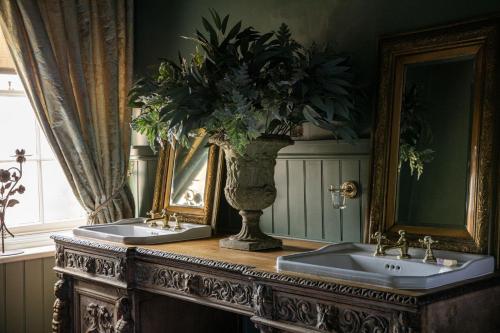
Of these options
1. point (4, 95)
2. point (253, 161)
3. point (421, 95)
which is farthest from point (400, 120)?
point (4, 95)

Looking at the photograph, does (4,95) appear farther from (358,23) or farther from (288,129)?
(358,23)

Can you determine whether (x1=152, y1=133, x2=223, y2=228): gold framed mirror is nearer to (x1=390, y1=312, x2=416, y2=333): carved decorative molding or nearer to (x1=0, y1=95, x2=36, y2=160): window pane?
(x1=0, y1=95, x2=36, y2=160): window pane

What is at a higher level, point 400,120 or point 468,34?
point 468,34

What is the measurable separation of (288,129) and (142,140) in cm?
140

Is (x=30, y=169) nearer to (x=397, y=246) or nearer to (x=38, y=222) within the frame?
(x=38, y=222)

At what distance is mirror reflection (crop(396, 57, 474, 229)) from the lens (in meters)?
2.69

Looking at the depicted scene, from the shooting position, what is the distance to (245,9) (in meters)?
3.67

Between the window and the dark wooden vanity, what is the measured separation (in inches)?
27.3

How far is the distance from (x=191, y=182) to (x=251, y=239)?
0.82 meters

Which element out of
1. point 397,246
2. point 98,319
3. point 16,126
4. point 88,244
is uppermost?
point 16,126

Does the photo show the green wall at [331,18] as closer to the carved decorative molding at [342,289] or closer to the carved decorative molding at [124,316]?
the carved decorative molding at [124,316]

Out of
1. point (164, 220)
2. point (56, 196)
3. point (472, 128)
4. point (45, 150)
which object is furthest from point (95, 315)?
point (472, 128)

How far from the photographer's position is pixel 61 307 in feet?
12.1

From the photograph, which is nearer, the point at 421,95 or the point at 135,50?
the point at 421,95
